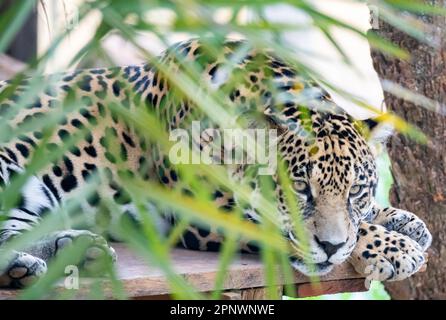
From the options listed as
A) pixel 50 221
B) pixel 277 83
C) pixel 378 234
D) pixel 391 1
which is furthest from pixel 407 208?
pixel 50 221

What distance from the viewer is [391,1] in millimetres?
1771

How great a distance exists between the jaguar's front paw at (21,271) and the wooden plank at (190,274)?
0.03m

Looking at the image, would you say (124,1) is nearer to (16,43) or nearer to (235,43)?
(235,43)

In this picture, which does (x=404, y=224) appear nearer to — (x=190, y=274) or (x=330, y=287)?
(x=330, y=287)

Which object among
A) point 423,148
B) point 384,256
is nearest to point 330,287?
point 384,256

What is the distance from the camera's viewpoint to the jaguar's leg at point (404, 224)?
3.96m

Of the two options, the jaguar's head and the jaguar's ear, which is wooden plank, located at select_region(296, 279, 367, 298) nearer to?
the jaguar's head

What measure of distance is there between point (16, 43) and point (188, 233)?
480 cm

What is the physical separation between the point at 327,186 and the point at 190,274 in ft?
2.10

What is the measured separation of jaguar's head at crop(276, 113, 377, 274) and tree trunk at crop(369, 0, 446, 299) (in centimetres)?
80

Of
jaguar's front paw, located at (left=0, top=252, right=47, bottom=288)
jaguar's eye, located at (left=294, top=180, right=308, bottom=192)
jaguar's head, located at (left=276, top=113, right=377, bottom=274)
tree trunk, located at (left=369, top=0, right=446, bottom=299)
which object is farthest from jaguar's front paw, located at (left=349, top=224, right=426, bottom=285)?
jaguar's front paw, located at (left=0, top=252, right=47, bottom=288)

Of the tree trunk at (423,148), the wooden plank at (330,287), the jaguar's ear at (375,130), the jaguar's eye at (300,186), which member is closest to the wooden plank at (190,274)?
the wooden plank at (330,287)

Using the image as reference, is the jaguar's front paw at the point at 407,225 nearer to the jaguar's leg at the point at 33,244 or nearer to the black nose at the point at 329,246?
the black nose at the point at 329,246

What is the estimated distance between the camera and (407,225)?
398cm
